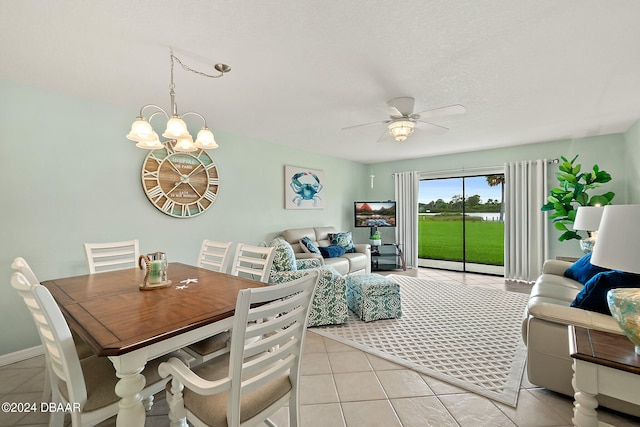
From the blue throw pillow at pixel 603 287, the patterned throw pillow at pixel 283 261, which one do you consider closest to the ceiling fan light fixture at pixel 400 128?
the patterned throw pillow at pixel 283 261

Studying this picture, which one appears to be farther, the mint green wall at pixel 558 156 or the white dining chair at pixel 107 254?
the mint green wall at pixel 558 156

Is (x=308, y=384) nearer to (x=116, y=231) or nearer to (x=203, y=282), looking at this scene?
(x=203, y=282)

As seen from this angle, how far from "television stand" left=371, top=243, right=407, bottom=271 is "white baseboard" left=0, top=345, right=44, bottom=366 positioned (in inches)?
200

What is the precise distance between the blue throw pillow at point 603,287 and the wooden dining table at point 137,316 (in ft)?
7.31

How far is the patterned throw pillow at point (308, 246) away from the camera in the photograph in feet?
14.8

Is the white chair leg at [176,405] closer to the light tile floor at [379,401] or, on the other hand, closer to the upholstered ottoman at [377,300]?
the light tile floor at [379,401]

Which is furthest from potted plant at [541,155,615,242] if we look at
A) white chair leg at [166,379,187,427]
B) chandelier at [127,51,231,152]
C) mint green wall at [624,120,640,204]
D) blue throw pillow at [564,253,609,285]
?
A: white chair leg at [166,379,187,427]

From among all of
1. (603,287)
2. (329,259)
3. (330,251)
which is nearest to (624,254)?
(603,287)

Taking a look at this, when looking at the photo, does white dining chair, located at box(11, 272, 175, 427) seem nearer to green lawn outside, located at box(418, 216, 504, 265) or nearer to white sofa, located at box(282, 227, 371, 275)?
white sofa, located at box(282, 227, 371, 275)

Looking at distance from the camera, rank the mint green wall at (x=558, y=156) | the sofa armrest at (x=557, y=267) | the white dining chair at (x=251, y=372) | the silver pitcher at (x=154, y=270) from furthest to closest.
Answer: the mint green wall at (x=558, y=156) → the sofa armrest at (x=557, y=267) → the silver pitcher at (x=154, y=270) → the white dining chair at (x=251, y=372)

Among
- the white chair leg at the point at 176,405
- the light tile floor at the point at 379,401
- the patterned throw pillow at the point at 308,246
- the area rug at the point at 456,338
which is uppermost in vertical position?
the patterned throw pillow at the point at 308,246

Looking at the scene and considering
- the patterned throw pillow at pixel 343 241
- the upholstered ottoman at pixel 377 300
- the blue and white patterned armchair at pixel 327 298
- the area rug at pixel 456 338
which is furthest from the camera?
the patterned throw pillow at pixel 343 241

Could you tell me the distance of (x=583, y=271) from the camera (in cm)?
290

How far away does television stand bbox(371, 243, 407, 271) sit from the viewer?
5953 mm
